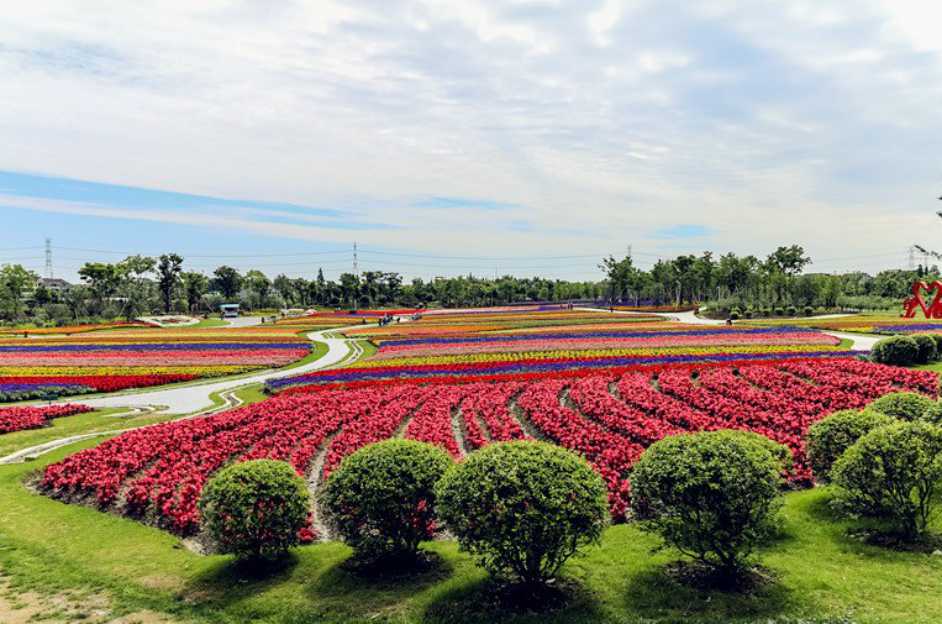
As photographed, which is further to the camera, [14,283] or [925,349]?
[14,283]

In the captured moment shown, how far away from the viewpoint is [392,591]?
8.23 meters

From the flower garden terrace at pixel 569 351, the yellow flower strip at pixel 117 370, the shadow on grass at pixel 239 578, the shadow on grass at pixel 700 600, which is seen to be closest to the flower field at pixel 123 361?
the yellow flower strip at pixel 117 370

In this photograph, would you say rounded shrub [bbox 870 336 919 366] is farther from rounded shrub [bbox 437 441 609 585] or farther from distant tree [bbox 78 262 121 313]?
distant tree [bbox 78 262 121 313]

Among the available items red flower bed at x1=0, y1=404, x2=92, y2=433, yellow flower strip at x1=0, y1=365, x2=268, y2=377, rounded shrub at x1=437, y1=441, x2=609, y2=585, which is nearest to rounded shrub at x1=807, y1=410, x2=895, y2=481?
rounded shrub at x1=437, y1=441, x2=609, y2=585

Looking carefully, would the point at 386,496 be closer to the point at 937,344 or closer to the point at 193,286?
the point at 937,344

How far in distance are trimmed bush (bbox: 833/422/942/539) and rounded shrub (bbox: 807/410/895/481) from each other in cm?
147

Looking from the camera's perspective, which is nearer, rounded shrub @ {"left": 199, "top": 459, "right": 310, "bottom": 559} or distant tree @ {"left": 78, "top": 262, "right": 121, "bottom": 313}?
rounded shrub @ {"left": 199, "top": 459, "right": 310, "bottom": 559}

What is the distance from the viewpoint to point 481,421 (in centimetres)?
1791

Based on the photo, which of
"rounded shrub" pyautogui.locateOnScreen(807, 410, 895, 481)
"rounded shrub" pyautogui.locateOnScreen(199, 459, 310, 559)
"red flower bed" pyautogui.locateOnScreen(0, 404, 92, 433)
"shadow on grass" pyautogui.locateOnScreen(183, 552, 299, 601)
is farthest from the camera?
"red flower bed" pyautogui.locateOnScreen(0, 404, 92, 433)

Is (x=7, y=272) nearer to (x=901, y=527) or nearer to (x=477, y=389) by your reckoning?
(x=477, y=389)

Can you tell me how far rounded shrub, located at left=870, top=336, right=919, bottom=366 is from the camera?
2361 cm

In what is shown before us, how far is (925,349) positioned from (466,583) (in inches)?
969

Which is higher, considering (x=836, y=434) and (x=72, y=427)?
(x=836, y=434)

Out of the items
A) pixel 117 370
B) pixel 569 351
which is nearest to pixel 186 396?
pixel 117 370
